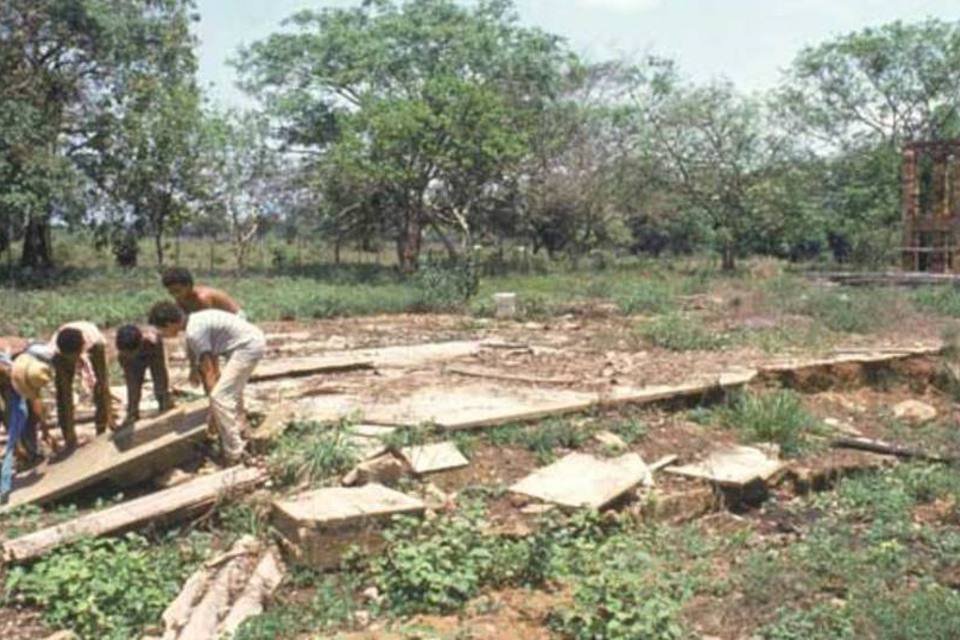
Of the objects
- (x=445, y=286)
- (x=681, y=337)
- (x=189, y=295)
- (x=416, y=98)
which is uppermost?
(x=416, y=98)

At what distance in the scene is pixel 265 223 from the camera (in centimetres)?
3325

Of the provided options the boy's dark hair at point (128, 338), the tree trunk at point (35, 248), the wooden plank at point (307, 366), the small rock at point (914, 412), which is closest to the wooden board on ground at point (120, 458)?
the boy's dark hair at point (128, 338)

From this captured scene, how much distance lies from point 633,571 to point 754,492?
2.10 metres

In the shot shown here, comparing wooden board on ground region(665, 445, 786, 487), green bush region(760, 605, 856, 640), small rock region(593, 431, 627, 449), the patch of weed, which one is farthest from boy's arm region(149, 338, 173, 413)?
the patch of weed

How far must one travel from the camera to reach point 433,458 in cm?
671

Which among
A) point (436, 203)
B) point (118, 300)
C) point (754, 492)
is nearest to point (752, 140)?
point (436, 203)

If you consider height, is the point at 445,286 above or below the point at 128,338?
below

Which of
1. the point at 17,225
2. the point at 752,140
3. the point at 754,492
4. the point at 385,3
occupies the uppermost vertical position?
the point at 385,3

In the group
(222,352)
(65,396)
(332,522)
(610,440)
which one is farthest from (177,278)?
(610,440)

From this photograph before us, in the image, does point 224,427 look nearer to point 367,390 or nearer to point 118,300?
point 367,390

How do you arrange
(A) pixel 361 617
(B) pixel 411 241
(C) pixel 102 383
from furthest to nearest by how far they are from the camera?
(B) pixel 411 241 → (C) pixel 102 383 → (A) pixel 361 617

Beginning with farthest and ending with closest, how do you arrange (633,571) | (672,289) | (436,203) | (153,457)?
1. (436,203)
2. (672,289)
3. (153,457)
4. (633,571)

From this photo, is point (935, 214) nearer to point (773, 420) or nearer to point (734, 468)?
point (773, 420)

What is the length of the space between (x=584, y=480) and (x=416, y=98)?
2025cm
